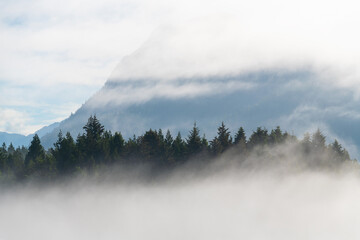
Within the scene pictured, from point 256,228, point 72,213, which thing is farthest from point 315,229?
point 72,213

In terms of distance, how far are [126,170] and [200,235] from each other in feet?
65.2

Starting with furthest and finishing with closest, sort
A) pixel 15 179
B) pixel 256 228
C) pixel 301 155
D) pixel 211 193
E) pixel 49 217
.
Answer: pixel 301 155, pixel 15 179, pixel 211 193, pixel 49 217, pixel 256 228

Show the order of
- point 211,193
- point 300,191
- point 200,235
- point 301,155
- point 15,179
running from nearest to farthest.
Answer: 1. point 200,235
2. point 211,193
3. point 300,191
4. point 15,179
5. point 301,155

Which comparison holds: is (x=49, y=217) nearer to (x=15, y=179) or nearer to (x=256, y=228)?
(x=15, y=179)

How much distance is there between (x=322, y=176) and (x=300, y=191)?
9557 millimetres

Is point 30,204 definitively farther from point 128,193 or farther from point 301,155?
point 301,155

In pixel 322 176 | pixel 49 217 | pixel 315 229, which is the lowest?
pixel 315 229

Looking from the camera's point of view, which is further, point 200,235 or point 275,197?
point 275,197

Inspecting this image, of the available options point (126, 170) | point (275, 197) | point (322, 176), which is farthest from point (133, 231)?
point (322, 176)

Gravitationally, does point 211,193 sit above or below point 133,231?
above

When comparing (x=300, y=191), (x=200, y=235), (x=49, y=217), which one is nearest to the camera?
(x=200, y=235)

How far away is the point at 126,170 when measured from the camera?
184ft

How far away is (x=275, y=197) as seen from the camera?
52.9m

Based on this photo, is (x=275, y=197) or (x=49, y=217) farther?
(x=275, y=197)
